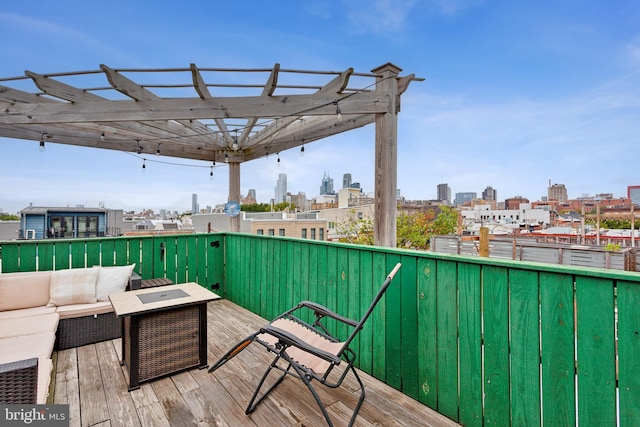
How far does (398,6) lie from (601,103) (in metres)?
16.1

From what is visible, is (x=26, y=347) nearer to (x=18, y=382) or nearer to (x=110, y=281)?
(x=110, y=281)

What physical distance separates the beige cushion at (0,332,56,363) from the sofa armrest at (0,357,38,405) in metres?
1.11

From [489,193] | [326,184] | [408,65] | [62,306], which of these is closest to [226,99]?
[408,65]

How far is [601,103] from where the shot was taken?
16.0 m

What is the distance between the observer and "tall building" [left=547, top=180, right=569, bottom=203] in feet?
87.7

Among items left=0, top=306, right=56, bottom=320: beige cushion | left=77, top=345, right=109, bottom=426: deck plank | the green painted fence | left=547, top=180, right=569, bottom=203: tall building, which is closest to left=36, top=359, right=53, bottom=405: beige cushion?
left=77, top=345, right=109, bottom=426: deck plank

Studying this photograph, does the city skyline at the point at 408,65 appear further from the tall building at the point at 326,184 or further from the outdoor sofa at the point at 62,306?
the tall building at the point at 326,184

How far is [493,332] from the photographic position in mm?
1771

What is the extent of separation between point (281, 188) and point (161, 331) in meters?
47.9

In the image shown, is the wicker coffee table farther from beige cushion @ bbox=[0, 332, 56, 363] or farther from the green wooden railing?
the green wooden railing

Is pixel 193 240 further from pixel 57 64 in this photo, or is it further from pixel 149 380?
pixel 57 64

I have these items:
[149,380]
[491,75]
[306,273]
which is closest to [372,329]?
[306,273]

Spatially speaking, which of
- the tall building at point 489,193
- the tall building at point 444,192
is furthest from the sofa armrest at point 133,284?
the tall building at point 489,193

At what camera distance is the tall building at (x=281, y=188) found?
41.9 meters
